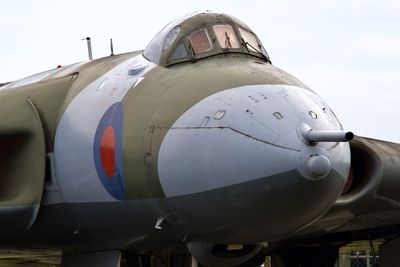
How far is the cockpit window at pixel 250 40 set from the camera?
9.33 metres

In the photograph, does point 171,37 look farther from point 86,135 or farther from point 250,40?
point 86,135

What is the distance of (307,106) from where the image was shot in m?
7.70

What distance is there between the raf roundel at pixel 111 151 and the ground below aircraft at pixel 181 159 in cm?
1

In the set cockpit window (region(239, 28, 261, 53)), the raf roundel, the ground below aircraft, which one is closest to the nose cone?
the ground below aircraft

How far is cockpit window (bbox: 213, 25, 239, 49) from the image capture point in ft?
29.7

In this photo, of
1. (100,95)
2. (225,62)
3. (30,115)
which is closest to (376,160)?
(225,62)

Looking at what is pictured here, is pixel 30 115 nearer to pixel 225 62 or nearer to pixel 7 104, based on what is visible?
pixel 7 104

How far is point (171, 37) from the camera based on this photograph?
30.7ft

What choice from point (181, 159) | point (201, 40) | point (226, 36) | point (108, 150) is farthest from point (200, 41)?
point (181, 159)

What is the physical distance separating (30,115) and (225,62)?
2.45m

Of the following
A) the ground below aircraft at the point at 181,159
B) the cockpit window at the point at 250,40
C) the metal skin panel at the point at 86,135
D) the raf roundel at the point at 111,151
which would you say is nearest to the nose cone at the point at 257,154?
the ground below aircraft at the point at 181,159

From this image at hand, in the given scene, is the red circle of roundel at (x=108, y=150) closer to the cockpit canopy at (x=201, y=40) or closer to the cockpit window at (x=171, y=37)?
the cockpit canopy at (x=201, y=40)

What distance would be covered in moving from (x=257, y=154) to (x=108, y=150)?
1958 millimetres

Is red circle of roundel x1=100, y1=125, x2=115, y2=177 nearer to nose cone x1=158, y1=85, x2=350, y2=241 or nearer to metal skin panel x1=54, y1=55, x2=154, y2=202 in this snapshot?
metal skin panel x1=54, y1=55, x2=154, y2=202
